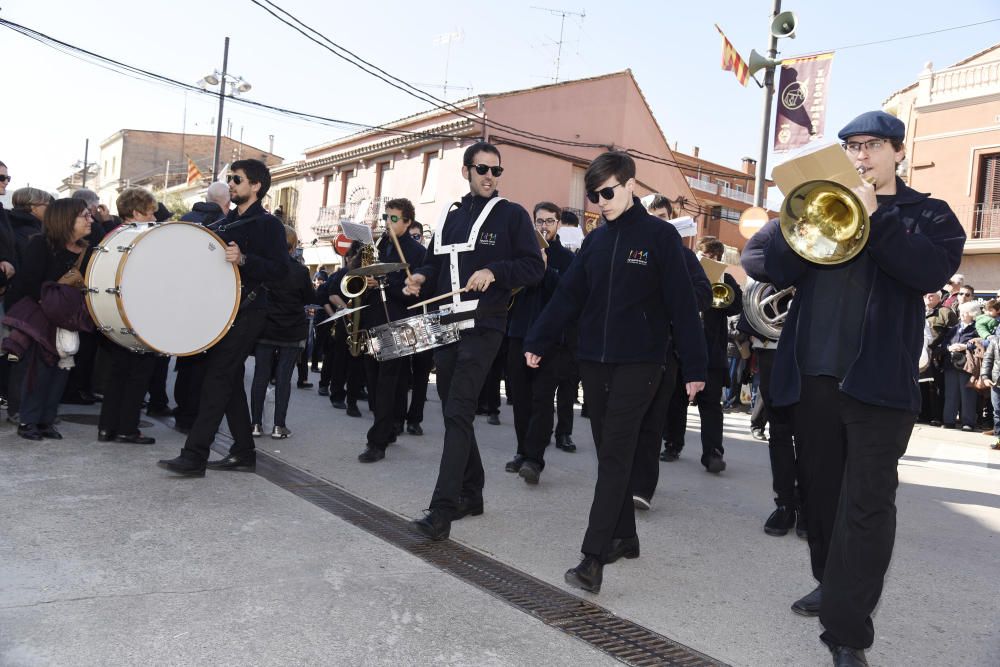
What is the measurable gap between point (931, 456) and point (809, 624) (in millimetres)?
6252

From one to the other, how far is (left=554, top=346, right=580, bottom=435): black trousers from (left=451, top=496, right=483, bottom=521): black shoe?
1.95m

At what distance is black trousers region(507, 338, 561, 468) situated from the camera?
21.4ft

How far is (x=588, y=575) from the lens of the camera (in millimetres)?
3980

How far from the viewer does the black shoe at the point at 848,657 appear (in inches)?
125

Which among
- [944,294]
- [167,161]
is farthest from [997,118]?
[167,161]

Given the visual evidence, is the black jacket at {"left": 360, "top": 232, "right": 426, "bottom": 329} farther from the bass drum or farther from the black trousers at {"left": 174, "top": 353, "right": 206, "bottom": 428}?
the bass drum

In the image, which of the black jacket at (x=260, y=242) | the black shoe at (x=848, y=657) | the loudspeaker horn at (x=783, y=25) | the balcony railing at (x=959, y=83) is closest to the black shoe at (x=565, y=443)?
the black jacket at (x=260, y=242)

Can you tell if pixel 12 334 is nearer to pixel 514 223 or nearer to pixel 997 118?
pixel 514 223

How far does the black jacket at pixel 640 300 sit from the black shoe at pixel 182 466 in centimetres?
273

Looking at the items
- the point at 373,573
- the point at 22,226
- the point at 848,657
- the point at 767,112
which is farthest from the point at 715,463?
the point at 767,112

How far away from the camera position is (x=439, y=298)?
5035 millimetres

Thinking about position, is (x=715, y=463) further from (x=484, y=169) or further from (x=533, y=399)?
(x=484, y=169)

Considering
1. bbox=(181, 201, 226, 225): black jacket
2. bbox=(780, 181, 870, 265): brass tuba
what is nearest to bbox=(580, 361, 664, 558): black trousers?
bbox=(780, 181, 870, 265): brass tuba

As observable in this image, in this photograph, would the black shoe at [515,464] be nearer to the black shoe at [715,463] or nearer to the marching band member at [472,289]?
the marching band member at [472,289]
